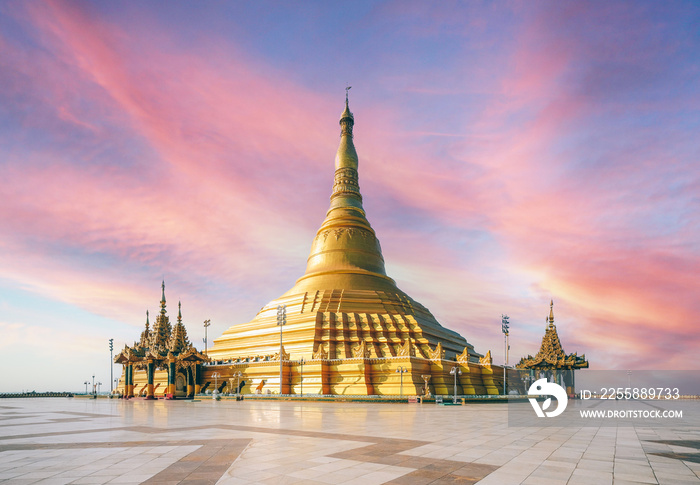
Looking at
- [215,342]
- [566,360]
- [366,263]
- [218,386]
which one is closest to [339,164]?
[366,263]

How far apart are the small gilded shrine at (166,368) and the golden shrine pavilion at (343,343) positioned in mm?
204

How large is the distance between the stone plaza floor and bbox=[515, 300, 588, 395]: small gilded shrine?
1953 inches

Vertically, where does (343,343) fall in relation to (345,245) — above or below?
below

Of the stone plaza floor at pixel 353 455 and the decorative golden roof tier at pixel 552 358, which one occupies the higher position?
the stone plaza floor at pixel 353 455


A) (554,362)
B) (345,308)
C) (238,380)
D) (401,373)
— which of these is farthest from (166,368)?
(554,362)

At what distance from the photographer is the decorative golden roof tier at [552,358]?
2606 inches

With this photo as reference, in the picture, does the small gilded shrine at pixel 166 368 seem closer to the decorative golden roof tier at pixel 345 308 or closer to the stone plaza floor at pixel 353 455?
the decorative golden roof tier at pixel 345 308

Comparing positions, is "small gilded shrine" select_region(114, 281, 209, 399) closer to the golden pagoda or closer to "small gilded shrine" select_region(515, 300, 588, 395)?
the golden pagoda

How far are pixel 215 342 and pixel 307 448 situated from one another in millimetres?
57416

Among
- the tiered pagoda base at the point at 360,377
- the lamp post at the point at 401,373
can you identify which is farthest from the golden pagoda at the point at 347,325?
the lamp post at the point at 401,373

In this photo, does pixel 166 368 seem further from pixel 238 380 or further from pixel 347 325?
pixel 347 325

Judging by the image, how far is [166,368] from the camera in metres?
62.2

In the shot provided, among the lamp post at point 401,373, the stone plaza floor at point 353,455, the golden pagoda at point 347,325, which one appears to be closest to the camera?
the stone plaza floor at point 353,455

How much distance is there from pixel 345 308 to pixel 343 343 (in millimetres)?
7206
